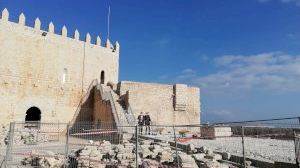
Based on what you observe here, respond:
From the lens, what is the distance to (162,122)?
23.3 meters

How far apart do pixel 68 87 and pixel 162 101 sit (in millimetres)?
7696

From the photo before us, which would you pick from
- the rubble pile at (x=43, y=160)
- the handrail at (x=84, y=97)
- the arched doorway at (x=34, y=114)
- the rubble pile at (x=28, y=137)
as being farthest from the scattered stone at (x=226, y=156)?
the arched doorway at (x=34, y=114)

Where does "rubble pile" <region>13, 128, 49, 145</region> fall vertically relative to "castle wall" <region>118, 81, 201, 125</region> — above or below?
below

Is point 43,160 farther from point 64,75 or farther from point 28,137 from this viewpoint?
point 64,75

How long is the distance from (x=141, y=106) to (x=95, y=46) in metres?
7.81

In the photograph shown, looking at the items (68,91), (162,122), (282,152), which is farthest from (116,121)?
(282,152)

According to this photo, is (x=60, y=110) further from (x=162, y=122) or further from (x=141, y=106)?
(x=162, y=122)

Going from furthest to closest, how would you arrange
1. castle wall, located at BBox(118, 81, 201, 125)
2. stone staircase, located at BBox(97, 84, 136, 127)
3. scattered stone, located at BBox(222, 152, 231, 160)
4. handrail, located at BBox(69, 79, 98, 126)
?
handrail, located at BBox(69, 79, 98, 126) → castle wall, located at BBox(118, 81, 201, 125) → stone staircase, located at BBox(97, 84, 136, 127) → scattered stone, located at BBox(222, 152, 231, 160)

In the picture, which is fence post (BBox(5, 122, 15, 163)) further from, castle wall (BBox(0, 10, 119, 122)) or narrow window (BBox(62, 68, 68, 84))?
narrow window (BBox(62, 68, 68, 84))

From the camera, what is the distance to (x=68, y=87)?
24219 mm

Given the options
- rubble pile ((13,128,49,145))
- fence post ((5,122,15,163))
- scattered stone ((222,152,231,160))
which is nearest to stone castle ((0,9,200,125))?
rubble pile ((13,128,49,145))

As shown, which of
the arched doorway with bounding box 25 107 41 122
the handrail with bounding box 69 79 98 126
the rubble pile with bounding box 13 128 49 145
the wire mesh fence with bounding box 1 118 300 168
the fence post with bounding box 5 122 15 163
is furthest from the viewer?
the handrail with bounding box 69 79 98 126

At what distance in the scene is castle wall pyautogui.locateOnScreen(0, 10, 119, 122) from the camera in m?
21.0

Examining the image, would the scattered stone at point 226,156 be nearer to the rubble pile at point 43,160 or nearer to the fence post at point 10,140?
the rubble pile at point 43,160
